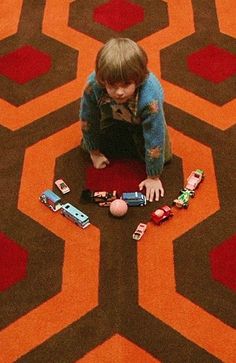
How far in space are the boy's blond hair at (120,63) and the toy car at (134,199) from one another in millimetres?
278

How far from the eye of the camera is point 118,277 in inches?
42.3

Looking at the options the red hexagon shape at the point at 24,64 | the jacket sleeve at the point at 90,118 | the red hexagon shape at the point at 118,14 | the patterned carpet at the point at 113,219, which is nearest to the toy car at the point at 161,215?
the patterned carpet at the point at 113,219

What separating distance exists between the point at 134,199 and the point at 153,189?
0.20ft

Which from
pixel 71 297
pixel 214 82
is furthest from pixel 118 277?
pixel 214 82

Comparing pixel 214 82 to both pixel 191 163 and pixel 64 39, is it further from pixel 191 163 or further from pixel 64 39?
pixel 64 39

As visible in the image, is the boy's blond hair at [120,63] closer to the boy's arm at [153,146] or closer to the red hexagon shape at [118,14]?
the boy's arm at [153,146]

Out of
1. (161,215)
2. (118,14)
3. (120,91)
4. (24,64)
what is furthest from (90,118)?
(118,14)

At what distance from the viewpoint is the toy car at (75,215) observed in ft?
3.75

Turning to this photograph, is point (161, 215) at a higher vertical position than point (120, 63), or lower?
lower

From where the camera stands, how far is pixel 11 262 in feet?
3.62

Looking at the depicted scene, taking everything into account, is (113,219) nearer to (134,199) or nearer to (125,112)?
(134,199)

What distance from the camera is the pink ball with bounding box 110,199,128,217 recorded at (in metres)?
1.15

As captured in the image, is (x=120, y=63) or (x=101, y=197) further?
(x=101, y=197)

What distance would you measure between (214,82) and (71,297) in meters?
0.77
